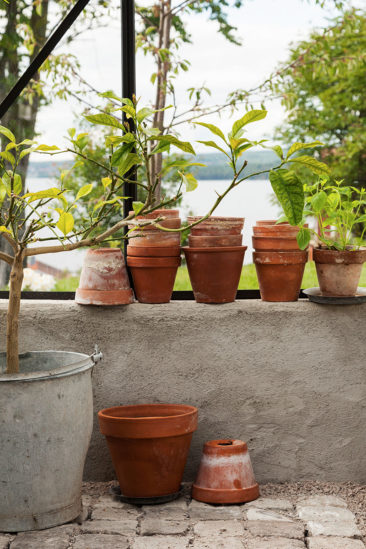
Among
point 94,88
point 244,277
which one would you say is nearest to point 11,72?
point 94,88

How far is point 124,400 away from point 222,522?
0.61 meters

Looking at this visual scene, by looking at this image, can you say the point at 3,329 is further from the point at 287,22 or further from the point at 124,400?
the point at 287,22

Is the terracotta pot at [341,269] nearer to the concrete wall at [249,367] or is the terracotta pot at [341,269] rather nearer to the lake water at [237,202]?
the concrete wall at [249,367]

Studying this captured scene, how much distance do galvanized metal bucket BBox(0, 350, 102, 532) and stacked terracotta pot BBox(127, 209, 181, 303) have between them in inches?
19.8

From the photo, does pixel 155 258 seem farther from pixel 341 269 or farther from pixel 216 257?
pixel 341 269

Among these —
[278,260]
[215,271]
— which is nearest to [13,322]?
[215,271]

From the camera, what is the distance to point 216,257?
258cm

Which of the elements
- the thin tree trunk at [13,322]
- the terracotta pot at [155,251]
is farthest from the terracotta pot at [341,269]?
the thin tree trunk at [13,322]

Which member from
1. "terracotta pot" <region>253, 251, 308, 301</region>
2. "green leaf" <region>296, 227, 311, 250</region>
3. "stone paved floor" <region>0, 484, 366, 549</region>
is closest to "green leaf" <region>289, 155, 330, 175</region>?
"green leaf" <region>296, 227, 311, 250</region>

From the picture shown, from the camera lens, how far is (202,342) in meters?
2.60

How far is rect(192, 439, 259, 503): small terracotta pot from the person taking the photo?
2.38 m

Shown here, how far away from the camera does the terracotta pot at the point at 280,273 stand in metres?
2.62

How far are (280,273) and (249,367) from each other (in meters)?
0.37

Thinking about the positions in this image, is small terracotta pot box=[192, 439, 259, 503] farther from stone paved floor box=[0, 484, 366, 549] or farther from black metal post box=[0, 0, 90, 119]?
black metal post box=[0, 0, 90, 119]
